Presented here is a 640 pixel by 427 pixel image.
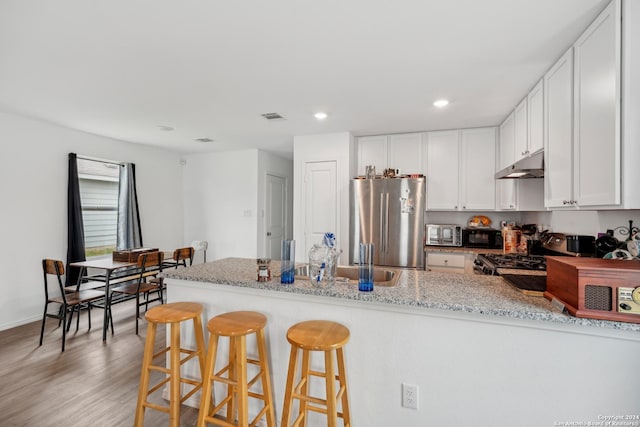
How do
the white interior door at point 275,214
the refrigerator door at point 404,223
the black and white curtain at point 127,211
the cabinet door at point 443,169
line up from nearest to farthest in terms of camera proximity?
the refrigerator door at point 404,223 < the cabinet door at point 443,169 < the black and white curtain at point 127,211 < the white interior door at point 275,214

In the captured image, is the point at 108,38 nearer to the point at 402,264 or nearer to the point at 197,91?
the point at 197,91

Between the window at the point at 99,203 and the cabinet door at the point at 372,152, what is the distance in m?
3.54

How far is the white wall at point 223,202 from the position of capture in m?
5.12

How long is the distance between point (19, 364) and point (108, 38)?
2.72m

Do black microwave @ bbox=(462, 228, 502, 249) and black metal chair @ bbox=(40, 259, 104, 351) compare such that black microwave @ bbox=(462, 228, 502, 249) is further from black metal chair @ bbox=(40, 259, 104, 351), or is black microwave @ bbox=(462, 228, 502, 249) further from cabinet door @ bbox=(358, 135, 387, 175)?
black metal chair @ bbox=(40, 259, 104, 351)

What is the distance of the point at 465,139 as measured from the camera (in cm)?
381

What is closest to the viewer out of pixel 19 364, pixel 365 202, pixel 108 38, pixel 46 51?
pixel 108 38

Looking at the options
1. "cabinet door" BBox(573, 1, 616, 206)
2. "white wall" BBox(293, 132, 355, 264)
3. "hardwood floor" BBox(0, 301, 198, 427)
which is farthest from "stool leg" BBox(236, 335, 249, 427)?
"white wall" BBox(293, 132, 355, 264)

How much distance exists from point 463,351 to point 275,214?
4545 millimetres

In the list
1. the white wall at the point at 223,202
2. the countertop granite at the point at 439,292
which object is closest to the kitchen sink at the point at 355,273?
the countertop granite at the point at 439,292

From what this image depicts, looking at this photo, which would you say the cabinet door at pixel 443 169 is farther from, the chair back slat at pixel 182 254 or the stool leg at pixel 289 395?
the chair back slat at pixel 182 254

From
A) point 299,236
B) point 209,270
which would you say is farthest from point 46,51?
point 299,236

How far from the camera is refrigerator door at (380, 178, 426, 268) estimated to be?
3.62m

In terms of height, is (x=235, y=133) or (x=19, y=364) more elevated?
(x=235, y=133)
